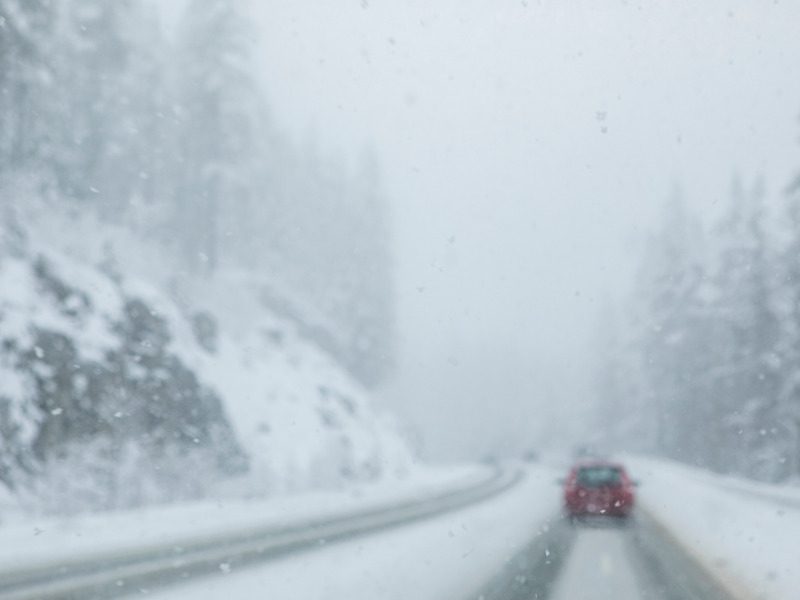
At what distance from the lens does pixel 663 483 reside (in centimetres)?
3403

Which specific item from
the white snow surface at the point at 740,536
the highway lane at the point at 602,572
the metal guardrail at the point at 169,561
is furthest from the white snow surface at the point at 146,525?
the white snow surface at the point at 740,536

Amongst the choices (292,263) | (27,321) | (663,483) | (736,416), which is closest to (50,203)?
(27,321)

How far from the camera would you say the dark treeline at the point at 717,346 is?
145ft

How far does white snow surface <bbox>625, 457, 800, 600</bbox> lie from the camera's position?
11.5m

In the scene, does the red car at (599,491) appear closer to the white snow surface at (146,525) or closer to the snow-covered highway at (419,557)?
the snow-covered highway at (419,557)

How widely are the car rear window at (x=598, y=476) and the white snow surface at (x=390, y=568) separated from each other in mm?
2293

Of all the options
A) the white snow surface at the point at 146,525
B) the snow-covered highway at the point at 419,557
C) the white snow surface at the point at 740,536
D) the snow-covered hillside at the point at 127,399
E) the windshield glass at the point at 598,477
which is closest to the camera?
the white snow surface at the point at 740,536

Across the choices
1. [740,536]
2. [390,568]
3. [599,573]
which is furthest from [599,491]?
[390,568]

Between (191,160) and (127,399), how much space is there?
26.7 metres

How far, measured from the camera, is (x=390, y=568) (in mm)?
13922

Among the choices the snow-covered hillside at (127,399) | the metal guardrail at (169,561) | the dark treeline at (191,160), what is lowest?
the metal guardrail at (169,561)

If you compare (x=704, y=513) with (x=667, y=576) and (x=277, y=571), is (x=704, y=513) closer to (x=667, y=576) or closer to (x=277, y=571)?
(x=667, y=576)

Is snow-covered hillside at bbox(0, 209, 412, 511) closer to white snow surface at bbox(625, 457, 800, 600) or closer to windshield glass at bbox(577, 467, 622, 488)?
windshield glass at bbox(577, 467, 622, 488)

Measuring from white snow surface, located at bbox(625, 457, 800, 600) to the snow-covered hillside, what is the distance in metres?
10.9
